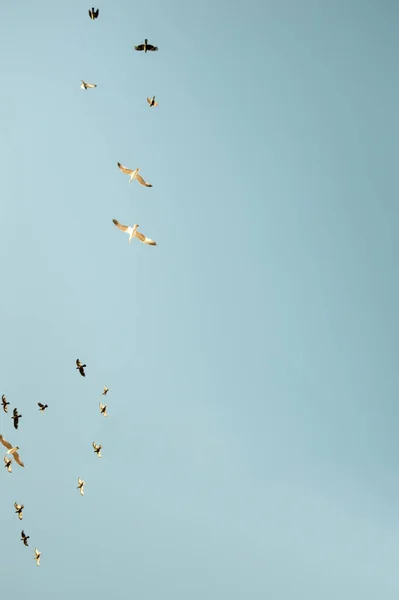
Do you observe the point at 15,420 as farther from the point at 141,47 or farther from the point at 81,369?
the point at 141,47

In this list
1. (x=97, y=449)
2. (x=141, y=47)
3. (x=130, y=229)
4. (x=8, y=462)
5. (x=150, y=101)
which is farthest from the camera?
(x=97, y=449)

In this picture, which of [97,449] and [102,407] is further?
[97,449]

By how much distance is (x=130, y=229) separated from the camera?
4128 cm

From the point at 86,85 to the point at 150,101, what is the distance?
42.8 ft

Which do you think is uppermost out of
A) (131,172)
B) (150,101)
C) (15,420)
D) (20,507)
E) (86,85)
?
(86,85)

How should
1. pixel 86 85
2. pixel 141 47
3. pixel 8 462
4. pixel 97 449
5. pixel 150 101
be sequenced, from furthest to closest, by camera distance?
pixel 97 449, pixel 8 462, pixel 86 85, pixel 150 101, pixel 141 47

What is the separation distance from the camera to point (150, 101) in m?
52.2

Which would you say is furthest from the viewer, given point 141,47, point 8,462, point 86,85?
point 8,462

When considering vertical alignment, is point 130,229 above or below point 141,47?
below

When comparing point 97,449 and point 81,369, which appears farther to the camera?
point 97,449

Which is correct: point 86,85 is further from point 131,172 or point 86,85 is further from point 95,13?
point 131,172

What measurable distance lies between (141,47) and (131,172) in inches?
605

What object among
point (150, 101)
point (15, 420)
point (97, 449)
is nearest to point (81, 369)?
point (15, 420)

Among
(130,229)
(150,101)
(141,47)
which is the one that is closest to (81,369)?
(130,229)
